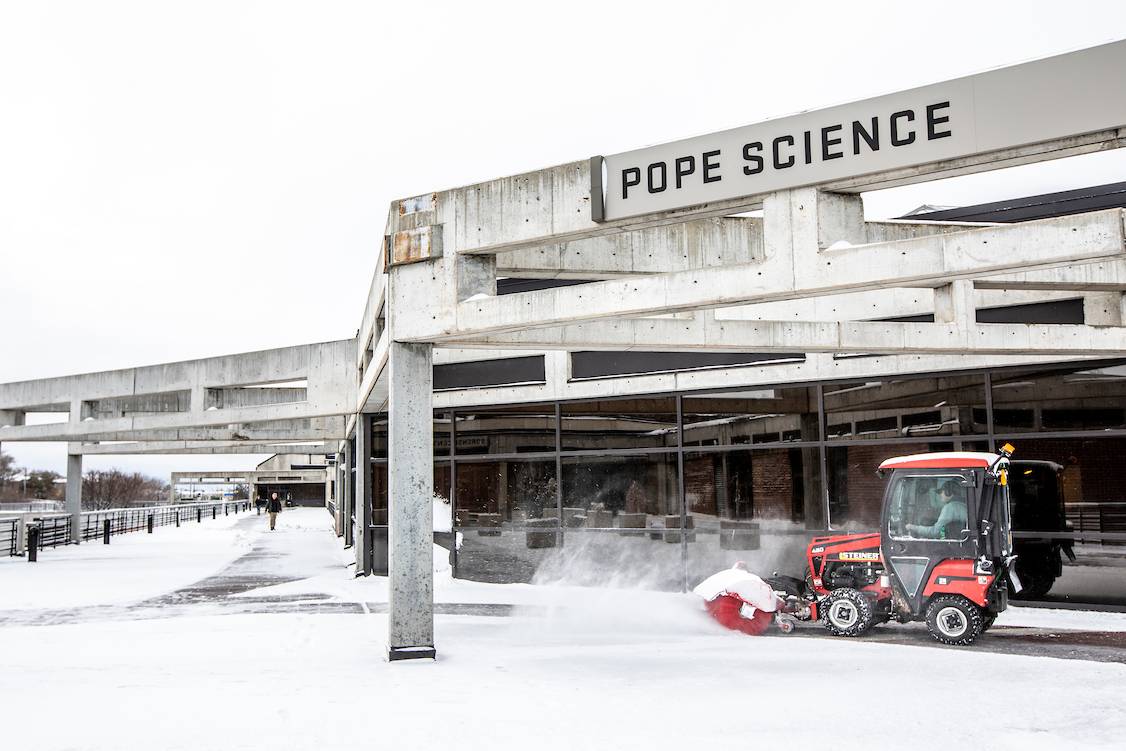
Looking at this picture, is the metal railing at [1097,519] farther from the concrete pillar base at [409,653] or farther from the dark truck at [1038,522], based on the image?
the concrete pillar base at [409,653]

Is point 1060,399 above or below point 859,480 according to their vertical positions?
above

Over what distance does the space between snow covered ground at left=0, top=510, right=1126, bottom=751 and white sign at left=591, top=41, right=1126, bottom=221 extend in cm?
455

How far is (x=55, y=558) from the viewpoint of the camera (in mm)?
24594

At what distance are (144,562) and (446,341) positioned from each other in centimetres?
1707

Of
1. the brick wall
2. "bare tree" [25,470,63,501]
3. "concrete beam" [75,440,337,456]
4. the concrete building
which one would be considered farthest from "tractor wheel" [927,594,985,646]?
"bare tree" [25,470,63,501]

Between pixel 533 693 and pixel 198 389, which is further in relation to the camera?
pixel 198 389

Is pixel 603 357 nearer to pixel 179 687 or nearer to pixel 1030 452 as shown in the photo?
pixel 1030 452

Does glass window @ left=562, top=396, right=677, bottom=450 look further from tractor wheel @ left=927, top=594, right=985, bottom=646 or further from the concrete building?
tractor wheel @ left=927, top=594, right=985, bottom=646

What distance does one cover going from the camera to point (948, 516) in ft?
33.8

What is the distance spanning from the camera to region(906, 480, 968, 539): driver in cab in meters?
10.2

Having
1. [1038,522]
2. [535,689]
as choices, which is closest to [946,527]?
[1038,522]

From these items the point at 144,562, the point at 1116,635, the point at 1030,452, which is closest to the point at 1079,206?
the point at 1030,452

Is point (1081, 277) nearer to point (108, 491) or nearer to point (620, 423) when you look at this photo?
point (620, 423)

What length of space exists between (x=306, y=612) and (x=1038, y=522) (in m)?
10.8
